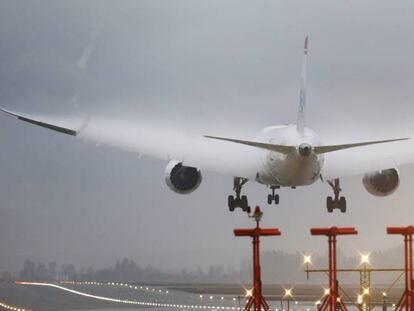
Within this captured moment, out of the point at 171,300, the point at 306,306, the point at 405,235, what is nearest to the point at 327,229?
the point at 405,235

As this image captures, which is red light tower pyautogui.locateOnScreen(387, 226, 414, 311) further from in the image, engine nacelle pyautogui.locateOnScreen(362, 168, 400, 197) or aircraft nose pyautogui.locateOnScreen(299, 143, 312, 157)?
engine nacelle pyautogui.locateOnScreen(362, 168, 400, 197)

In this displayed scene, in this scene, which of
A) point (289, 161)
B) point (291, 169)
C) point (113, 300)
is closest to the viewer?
point (289, 161)

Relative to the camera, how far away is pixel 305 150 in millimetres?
81688

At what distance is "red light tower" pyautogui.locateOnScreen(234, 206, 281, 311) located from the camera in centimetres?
5803

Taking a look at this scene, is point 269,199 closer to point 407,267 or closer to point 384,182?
point 384,182

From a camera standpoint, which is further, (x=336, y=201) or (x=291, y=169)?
(x=336, y=201)

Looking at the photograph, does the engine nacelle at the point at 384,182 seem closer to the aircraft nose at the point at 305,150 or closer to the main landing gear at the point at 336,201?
the main landing gear at the point at 336,201

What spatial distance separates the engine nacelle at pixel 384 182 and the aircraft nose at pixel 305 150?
1809 cm

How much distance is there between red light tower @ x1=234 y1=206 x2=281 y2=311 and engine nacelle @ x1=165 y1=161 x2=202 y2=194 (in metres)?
35.5

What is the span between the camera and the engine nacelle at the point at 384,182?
321 feet

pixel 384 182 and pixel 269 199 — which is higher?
pixel 384 182

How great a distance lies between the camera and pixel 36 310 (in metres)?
140

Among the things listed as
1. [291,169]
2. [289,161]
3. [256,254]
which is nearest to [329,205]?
[291,169]

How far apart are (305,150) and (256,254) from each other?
2293 centimetres
